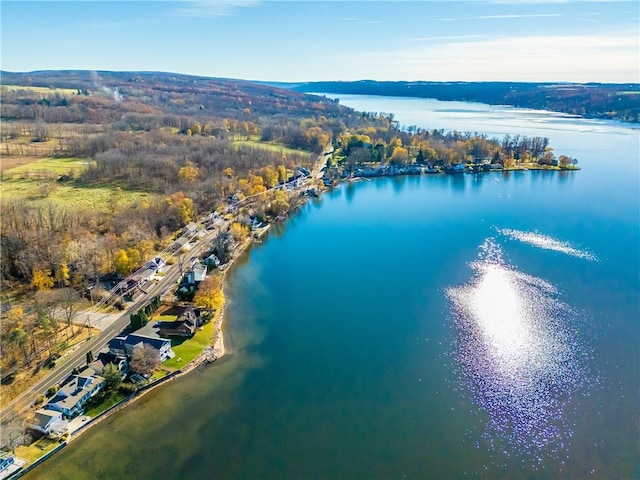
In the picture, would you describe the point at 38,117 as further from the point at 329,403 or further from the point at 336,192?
the point at 329,403

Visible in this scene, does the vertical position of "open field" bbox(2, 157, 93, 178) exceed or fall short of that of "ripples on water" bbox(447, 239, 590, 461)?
it exceeds it

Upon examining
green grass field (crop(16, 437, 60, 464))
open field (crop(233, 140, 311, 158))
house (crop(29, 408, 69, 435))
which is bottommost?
green grass field (crop(16, 437, 60, 464))

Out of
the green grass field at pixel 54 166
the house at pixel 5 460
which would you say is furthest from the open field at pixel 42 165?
the house at pixel 5 460

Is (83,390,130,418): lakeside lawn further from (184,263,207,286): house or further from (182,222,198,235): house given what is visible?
(182,222,198,235): house

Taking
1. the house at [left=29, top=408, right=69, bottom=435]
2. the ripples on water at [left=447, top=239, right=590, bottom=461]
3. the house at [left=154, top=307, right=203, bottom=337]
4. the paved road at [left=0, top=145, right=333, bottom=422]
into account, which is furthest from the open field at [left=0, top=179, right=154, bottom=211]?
the ripples on water at [left=447, top=239, right=590, bottom=461]

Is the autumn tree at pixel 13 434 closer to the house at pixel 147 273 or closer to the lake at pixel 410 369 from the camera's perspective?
the lake at pixel 410 369

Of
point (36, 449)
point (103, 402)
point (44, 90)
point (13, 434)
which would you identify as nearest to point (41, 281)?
point (103, 402)
